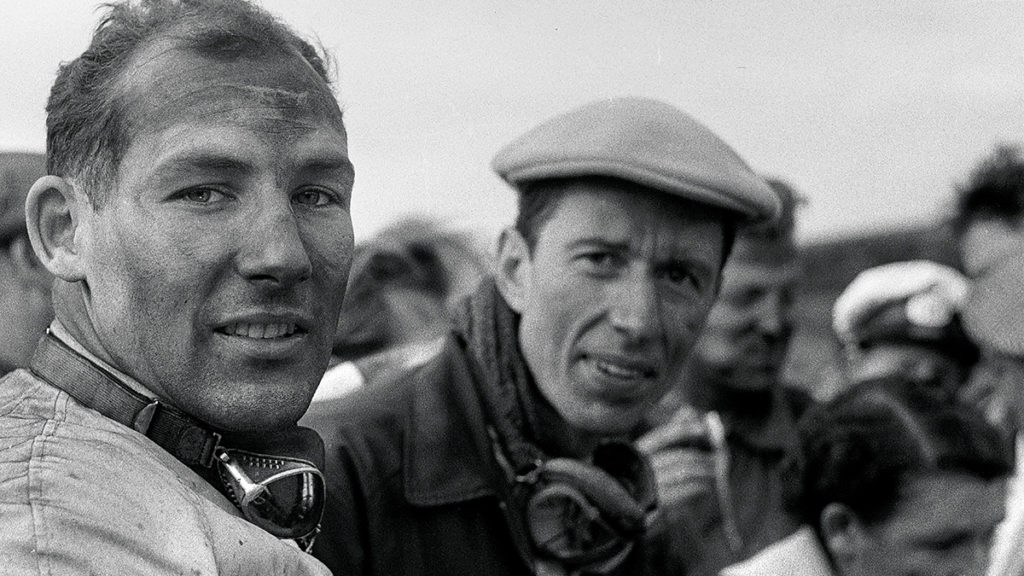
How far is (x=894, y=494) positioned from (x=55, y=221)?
2.38m

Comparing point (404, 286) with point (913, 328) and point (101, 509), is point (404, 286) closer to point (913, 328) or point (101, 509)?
point (913, 328)

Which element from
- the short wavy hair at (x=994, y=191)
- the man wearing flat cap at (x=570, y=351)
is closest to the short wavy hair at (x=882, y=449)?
the man wearing flat cap at (x=570, y=351)

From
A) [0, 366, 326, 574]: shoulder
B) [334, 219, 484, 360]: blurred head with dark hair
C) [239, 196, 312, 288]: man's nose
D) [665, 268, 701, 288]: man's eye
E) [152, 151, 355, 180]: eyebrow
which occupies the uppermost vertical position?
[152, 151, 355, 180]: eyebrow

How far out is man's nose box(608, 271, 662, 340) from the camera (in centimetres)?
337

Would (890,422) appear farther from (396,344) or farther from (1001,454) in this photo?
(396,344)

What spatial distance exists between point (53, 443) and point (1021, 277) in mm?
4007

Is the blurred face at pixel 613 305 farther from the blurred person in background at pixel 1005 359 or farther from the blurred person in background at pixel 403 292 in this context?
the blurred person in background at pixel 1005 359

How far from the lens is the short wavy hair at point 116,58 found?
2.01 meters

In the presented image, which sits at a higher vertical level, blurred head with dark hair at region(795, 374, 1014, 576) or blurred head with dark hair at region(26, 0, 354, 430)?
blurred head with dark hair at region(26, 0, 354, 430)

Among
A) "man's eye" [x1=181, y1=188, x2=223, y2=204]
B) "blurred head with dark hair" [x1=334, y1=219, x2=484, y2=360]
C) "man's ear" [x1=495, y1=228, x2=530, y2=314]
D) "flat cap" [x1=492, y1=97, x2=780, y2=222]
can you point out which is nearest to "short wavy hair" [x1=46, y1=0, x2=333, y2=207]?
"man's eye" [x1=181, y1=188, x2=223, y2=204]

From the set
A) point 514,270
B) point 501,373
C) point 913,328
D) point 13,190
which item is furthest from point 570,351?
point 913,328

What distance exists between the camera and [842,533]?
379cm

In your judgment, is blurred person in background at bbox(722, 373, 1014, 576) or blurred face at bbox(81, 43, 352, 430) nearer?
blurred face at bbox(81, 43, 352, 430)

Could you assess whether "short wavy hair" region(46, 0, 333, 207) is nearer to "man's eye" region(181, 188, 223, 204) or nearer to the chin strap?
"man's eye" region(181, 188, 223, 204)
